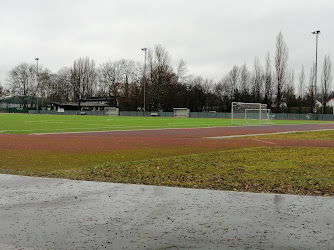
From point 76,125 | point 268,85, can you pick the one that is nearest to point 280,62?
point 268,85

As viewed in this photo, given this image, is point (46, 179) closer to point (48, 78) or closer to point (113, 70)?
point (113, 70)

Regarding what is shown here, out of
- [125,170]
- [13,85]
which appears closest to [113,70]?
[13,85]

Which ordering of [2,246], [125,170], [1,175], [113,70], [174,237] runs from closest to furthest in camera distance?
[2,246] → [174,237] → [1,175] → [125,170] → [113,70]

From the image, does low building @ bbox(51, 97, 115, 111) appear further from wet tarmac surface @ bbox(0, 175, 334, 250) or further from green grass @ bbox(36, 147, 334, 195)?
wet tarmac surface @ bbox(0, 175, 334, 250)

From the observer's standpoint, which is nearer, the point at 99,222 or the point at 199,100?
the point at 99,222

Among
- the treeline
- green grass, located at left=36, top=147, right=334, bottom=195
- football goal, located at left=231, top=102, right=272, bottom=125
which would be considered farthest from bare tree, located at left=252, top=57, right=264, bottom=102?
green grass, located at left=36, top=147, right=334, bottom=195

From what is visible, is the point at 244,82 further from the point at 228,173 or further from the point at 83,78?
the point at 228,173

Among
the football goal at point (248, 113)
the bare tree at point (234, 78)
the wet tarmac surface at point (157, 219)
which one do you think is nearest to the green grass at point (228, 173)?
the wet tarmac surface at point (157, 219)

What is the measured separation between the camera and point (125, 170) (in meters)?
8.95

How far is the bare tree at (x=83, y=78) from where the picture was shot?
4355 inches

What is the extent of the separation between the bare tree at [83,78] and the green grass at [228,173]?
105 metres

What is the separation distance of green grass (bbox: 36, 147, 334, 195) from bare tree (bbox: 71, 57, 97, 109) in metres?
105

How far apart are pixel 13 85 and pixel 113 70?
3303 centimetres

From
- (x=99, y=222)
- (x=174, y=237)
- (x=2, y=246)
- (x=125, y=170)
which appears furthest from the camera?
(x=125, y=170)
